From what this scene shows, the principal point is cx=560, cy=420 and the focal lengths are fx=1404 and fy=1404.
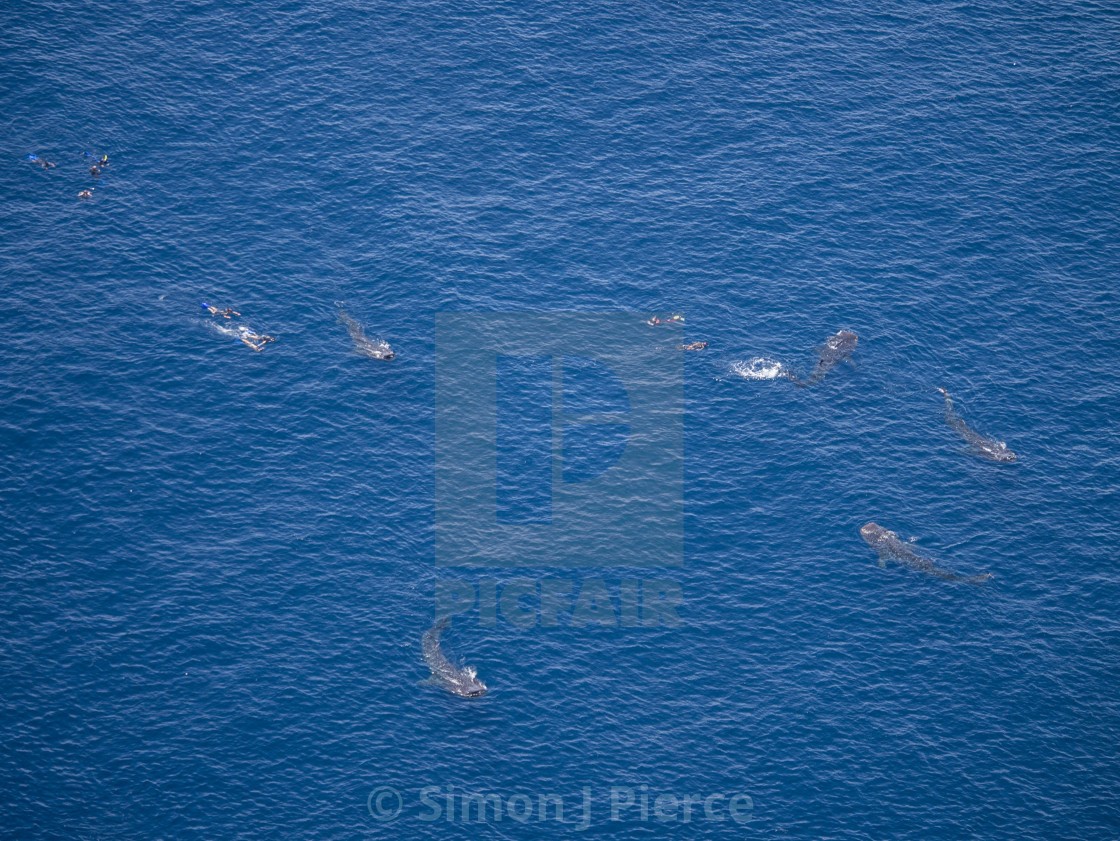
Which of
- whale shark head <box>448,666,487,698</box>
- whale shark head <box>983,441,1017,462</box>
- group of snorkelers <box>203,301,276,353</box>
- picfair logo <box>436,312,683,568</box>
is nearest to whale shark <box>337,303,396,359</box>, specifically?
picfair logo <box>436,312,683,568</box>

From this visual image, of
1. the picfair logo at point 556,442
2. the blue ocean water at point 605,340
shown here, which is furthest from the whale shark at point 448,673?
the picfair logo at point 556,442

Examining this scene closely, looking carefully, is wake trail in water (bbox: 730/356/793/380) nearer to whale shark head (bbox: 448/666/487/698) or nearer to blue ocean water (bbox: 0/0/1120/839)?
blue ocean water (bbox: 0/0/1120/839)

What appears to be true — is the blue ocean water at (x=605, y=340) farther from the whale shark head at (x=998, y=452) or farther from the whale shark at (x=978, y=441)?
the whale shark head at (x=998, y=452)

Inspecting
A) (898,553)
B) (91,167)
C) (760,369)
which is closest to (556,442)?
(760,369)

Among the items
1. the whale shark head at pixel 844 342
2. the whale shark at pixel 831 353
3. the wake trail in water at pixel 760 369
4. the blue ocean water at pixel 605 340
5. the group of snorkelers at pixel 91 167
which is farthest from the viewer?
the group of snorkelers at pixel 91 167

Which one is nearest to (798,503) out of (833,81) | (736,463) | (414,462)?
(736,463)
